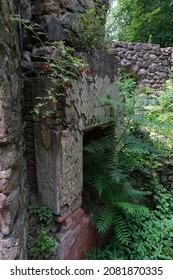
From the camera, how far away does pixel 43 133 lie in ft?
6.23

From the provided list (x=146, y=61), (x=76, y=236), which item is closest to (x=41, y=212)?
(x=76, y=236)

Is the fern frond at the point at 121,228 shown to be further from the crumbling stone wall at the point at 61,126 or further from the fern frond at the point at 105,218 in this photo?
the crumbling stone wall at the point at 61,126

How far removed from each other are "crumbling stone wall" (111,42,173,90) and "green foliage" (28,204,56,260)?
5.74 m

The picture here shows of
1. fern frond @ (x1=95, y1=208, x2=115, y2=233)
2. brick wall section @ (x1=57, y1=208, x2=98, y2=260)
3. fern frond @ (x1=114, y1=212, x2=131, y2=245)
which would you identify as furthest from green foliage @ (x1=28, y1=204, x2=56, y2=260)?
fern frond @ (x1=114, y1=212, x2=131, y2=245)

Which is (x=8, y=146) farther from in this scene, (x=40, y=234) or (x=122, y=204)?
(x=122, y=204)

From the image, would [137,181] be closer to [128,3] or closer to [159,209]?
[159,209]

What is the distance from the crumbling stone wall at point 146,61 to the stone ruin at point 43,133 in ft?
13.9

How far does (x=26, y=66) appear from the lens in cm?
188

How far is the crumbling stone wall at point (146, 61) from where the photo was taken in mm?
6449

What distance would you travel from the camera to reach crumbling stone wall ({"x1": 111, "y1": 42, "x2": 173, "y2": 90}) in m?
6.45

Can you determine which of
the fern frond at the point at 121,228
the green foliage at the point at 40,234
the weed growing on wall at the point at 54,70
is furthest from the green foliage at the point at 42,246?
the weed growing on wall at the point at 54,70

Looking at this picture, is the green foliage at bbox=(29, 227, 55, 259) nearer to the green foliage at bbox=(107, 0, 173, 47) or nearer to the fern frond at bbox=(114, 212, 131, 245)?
the fern frond at bbox=(114, 212, 131, 245)

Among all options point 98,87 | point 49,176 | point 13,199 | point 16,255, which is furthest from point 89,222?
point 98,87

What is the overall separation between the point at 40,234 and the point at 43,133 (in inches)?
38.0
